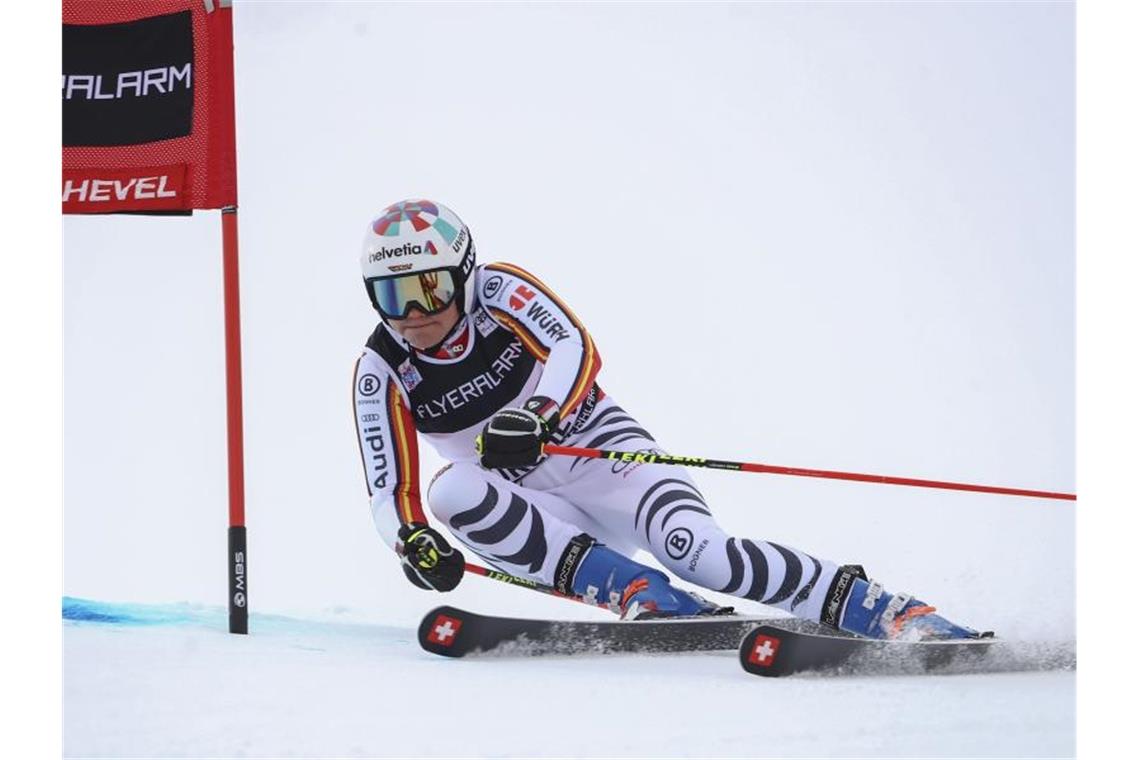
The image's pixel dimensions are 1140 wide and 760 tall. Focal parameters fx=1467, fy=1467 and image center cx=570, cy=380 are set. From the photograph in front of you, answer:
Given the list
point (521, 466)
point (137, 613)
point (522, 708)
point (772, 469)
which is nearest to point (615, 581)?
point (521, 466)

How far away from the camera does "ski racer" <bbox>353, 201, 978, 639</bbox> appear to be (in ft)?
11.1

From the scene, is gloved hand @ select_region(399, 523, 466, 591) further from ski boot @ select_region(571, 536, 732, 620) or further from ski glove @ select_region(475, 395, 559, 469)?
ski boot @ select_region(571, 536, 732, 620)

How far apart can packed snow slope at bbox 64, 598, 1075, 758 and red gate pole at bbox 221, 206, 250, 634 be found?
1.49 feet

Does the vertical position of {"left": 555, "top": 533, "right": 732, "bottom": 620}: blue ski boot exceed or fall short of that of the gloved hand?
it falls short

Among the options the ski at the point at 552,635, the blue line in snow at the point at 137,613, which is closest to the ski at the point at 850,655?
the ski at the point at 552,635

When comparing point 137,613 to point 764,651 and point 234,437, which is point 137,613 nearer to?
point 234,437

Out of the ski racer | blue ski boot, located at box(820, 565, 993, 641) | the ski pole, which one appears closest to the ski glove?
the ski racer

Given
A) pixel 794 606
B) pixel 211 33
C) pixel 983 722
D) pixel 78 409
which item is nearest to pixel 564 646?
pixel 794 606

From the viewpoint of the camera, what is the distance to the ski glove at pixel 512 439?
322cm

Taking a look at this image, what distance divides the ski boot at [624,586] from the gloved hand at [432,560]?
0.37 metres

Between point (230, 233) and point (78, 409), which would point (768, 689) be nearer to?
point (230, 233)

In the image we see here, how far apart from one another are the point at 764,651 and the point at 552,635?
0.66 m

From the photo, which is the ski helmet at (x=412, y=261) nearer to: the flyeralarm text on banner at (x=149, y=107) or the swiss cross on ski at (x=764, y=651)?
the flyeralarm text on banner at (x=149, y=107)

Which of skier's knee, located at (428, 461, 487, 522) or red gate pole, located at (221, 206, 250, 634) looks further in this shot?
red gate pole, located at (221, 206, 250, 634)
